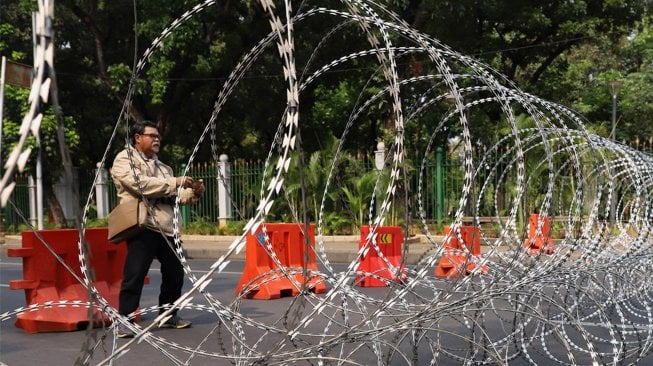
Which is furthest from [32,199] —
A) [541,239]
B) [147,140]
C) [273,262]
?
[147,140]

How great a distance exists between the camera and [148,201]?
7.04 metres

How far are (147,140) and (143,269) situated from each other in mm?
1133

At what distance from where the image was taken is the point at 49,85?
2.38m

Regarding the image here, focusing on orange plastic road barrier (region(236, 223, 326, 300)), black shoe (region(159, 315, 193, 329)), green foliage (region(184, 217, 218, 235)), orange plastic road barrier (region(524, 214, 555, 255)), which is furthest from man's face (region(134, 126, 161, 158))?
green foliage (region(184, 217, 218, 235))

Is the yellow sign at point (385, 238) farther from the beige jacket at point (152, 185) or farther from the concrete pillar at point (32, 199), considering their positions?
the concrete pillar at point (32, 199)

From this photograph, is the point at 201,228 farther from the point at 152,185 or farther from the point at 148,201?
the point at 152,185

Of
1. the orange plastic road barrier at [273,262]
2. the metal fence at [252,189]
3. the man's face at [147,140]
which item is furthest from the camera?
the metal fence at [252,189]

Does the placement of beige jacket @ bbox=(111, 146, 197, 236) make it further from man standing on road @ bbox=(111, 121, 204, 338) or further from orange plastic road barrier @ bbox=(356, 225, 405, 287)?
orange plastic road barrier @ bbox=(356, 225, 405, 287)

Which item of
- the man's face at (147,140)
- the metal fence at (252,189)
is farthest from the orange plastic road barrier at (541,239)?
the metal fence at (252,189)

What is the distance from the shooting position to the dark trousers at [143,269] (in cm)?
692

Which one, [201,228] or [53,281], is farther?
[201,228]

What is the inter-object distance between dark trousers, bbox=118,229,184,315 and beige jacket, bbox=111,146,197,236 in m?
0.18

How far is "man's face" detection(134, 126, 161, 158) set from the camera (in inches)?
279

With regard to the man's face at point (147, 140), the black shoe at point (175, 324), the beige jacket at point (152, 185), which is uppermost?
the man's face at point (147, 140)
